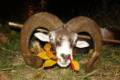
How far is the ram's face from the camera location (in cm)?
558

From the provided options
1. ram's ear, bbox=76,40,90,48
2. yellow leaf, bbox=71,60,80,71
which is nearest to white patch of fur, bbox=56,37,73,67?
yellow leaf, bbox=71,60,80,71

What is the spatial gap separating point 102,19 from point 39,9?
5.18 feet

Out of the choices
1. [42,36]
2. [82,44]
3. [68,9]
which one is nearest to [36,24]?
[42,36]

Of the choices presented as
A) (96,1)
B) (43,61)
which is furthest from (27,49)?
(96,1)

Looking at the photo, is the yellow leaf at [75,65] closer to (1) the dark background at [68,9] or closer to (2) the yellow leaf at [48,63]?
(2) the yellow leaf at [48,63]

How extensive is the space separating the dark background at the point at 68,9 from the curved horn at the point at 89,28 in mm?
1509

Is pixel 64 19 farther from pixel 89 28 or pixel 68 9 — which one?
pixel 89 28

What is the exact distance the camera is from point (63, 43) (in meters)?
5.63

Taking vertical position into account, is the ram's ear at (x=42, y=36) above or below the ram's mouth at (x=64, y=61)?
above

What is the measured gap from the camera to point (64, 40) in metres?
5.66

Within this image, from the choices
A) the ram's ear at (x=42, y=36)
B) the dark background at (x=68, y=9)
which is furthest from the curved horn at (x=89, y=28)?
the dark background at (x=68, y=9)

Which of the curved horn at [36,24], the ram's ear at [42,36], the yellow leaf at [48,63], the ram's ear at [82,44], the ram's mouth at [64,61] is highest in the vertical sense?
the curved horn at [36,24]

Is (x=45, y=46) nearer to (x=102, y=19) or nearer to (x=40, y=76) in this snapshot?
(x=40, y=76)

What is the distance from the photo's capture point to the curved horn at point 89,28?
Answer: 5.84m
